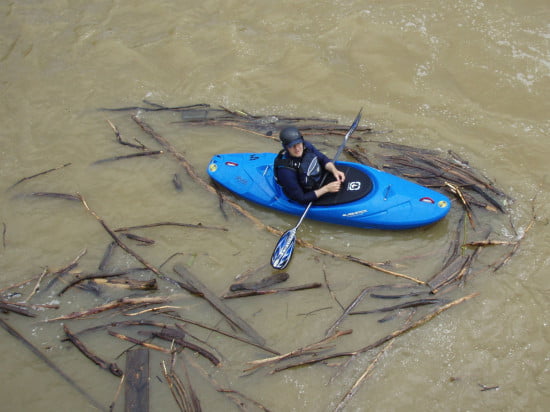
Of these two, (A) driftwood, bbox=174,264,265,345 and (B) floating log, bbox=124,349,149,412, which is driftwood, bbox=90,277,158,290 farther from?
(B) floating log, bbox=124,349,149,412

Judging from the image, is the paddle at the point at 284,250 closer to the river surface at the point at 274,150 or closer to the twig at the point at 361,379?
the river surface at the point at 274,150

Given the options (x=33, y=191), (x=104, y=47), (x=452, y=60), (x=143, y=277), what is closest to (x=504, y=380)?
(x=143, y=277)

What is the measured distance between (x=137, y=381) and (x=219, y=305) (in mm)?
1070

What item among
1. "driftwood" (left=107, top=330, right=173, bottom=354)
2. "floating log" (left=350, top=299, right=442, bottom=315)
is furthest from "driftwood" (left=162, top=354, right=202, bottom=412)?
"floating log" (left=350, top=299, right=442, bottom=315)

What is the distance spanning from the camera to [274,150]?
673 cm

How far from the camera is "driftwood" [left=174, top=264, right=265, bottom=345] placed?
4.88 m

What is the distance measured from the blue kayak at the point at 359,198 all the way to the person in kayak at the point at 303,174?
13cm

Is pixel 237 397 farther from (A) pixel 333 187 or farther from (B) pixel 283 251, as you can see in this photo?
(A) pixel 333 187

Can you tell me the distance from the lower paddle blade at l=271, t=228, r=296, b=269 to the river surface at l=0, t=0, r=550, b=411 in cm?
15

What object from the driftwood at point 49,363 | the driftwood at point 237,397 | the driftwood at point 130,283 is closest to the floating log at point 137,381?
the driftwood at point 49,363

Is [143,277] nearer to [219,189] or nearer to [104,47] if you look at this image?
[219,189]

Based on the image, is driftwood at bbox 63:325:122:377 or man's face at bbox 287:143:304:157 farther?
man's face at bbox 287:143:304:157

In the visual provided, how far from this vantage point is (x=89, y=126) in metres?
7.13

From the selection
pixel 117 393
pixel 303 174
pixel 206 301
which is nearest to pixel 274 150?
pixel 303 174
